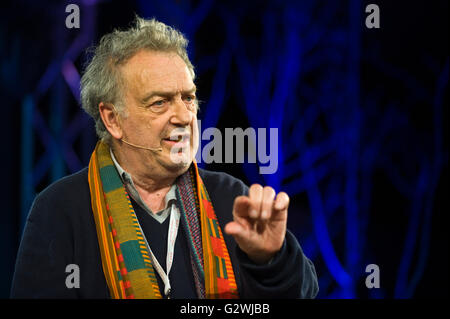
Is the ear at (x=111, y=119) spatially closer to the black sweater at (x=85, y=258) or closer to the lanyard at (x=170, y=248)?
the black sweater at (x=85, y=258)

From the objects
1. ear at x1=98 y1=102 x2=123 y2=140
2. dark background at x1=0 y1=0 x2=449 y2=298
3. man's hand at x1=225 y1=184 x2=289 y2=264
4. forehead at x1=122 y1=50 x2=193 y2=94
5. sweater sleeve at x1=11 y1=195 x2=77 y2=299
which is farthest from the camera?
dark background at x1=0 y1=0 x2=449 y2=298

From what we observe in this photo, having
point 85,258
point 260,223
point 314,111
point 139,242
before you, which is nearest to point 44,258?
point 85,258

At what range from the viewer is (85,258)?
1475 millimetres

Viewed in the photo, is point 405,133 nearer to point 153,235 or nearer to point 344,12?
point 344,12

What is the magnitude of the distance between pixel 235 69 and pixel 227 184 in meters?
1.79

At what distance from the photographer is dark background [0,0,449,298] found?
3.22 metres

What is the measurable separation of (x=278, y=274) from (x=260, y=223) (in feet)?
0.50

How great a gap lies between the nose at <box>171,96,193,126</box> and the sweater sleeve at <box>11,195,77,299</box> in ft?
1.55

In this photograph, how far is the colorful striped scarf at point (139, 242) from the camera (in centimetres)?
142

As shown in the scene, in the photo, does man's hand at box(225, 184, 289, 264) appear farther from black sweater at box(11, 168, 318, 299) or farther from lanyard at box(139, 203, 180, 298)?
lanyard at box(139, 203, 180, 298)

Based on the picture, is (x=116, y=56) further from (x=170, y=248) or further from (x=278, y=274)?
(x=278, y=274)

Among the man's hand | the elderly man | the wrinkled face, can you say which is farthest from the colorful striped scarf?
the man's hand

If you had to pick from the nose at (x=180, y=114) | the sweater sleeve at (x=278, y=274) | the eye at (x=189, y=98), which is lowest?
the sweater sleeve at (x=278, y=274)

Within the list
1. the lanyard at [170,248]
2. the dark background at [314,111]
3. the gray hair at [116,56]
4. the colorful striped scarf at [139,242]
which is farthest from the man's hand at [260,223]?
the dark background at [314,111]
